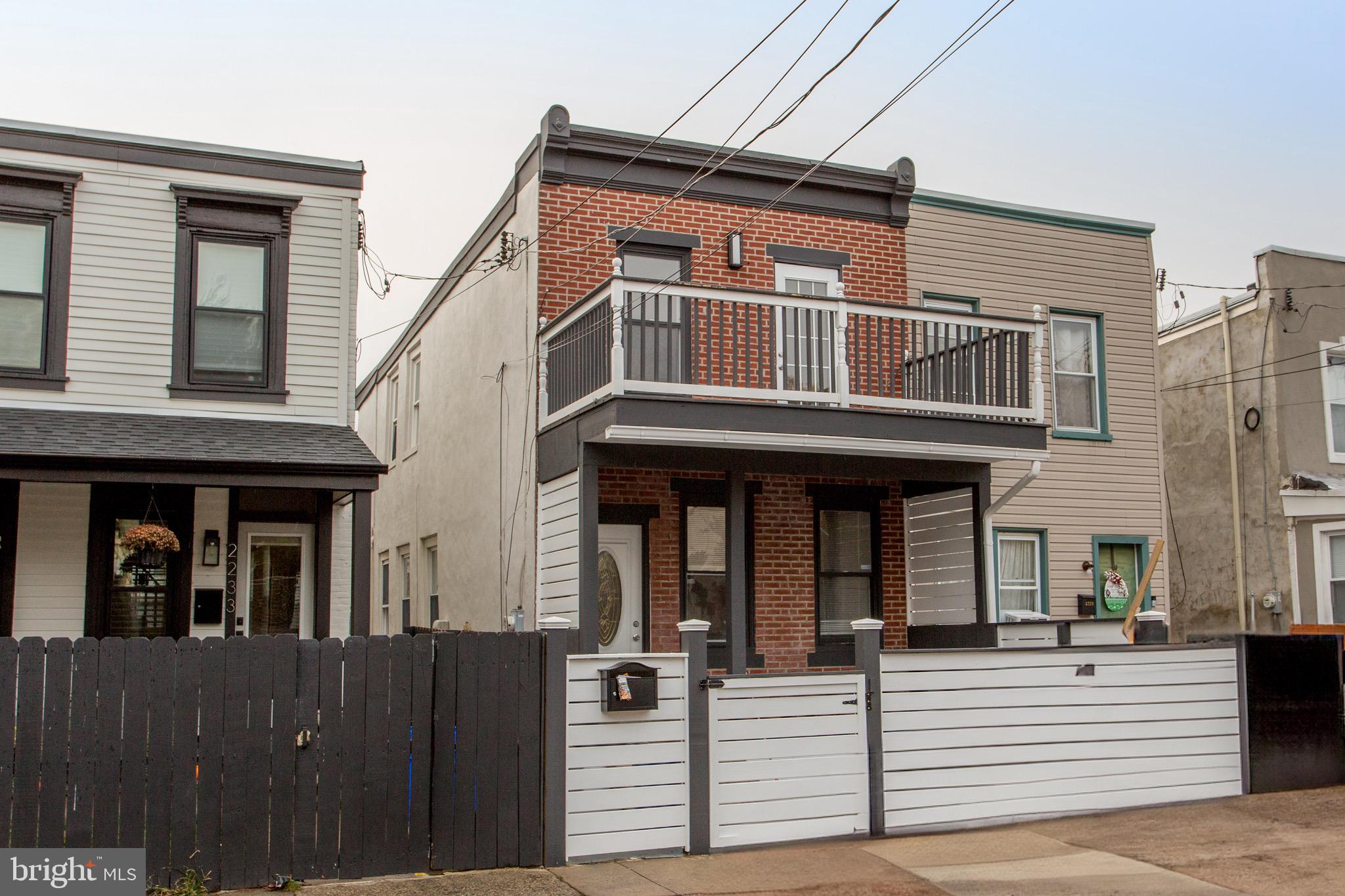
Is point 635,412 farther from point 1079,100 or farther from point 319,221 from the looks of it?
point 1079,100

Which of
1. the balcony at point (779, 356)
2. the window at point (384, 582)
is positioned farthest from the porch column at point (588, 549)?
the window at point (384, 582)

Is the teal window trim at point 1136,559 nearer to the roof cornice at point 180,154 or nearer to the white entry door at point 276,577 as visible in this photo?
the white entry door at point 276,577

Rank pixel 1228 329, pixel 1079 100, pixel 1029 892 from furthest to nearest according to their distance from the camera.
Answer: pixel 1228 329, pixel 1079 100, pixel 1029 892

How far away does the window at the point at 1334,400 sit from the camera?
17078 mm

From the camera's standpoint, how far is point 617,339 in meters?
10.2

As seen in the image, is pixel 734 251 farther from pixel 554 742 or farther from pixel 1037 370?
pixel 554 742

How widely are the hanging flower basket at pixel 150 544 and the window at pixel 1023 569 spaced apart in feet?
30.5

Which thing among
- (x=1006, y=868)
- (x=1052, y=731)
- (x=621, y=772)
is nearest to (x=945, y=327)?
(x=1052, y=731)

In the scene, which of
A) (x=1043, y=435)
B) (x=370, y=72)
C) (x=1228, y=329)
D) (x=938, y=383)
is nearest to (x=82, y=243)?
(x=370, y=72)

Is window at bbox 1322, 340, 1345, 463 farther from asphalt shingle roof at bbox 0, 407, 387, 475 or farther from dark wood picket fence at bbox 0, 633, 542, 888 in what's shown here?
dark wood picket fence at bbox 0, 633, 542, 888

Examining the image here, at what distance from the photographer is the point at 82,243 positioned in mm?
11633

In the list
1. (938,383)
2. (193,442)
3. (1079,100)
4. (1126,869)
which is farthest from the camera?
(1079,100)

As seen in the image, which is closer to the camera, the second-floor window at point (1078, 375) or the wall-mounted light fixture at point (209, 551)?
the wall-mounted light fixture at point (209, 551)

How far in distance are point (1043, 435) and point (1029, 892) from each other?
5.98 m
